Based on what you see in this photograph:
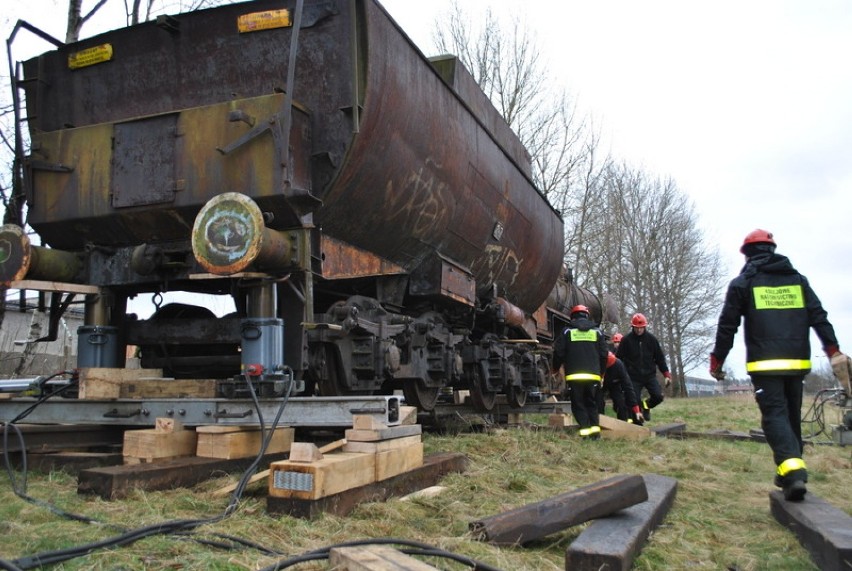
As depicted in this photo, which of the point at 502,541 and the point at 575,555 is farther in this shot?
the point at 502,541

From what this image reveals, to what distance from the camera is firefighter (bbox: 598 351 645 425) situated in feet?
31.3

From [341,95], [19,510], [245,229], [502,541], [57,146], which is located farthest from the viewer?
[57,146]

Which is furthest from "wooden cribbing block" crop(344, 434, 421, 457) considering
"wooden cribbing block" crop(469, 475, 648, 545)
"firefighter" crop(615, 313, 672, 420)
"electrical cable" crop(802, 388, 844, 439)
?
"firefighter" crop(615, 313, 672, 420)

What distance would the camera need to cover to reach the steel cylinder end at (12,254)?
4.64m

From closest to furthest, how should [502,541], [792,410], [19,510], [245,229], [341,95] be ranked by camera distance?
[502,541]
[19,510]
[245,229]
[792,410]
[341,95]

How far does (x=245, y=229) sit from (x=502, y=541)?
88.5 inches

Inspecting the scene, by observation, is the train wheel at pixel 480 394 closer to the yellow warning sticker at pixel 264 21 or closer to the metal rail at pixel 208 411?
the metal rail at pixel 208 411

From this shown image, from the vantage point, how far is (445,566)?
2.67m

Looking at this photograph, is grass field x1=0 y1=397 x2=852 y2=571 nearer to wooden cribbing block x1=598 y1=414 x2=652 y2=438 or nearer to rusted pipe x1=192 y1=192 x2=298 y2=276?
rusted pipe x1=192 y1=192 x2=298 y2=276

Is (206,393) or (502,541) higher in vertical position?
(206,393)

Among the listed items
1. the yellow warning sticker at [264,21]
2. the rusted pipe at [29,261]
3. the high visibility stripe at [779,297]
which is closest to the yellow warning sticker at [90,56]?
the yellow warning sticker at [264,21]

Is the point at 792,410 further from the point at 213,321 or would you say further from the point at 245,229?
the point at 213,321

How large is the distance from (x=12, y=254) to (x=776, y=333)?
16.1 ft

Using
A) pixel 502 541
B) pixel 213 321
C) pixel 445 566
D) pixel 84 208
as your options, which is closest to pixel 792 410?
pixel 502 541
